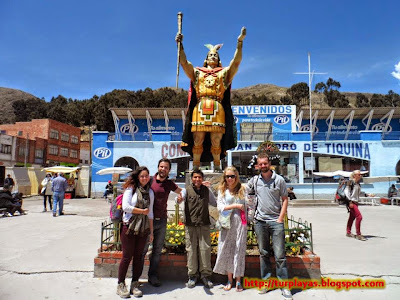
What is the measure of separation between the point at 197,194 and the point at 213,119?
6.50 feet

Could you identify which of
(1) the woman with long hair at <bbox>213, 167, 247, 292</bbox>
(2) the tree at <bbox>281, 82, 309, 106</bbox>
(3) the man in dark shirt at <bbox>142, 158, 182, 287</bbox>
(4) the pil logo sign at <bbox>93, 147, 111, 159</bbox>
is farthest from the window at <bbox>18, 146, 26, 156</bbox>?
(2) the tree at <bbox>281, 82, 309, 106</bbox>

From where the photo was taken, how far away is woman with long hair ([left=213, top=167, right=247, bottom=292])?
12.3 ft

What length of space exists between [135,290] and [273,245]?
1823 mm

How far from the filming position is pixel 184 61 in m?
5.54

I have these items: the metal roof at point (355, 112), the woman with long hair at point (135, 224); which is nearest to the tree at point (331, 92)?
the metal roof at point (355, 112)

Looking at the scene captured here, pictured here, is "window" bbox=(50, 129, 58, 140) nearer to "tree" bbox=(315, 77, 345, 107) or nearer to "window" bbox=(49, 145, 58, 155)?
"window" bbox=(49, 145, 58, 155)

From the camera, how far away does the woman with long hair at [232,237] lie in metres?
3.76

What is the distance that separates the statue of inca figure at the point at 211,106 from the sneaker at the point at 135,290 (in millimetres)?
2522

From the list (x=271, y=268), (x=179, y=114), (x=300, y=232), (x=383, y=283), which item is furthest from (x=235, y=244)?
(x=179, y=114)

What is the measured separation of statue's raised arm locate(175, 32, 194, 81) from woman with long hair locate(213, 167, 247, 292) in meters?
2.59

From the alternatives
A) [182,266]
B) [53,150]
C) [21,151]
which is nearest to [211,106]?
[182,266]

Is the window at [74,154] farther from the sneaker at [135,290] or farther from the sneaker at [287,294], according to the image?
the sneaker at [287,294]

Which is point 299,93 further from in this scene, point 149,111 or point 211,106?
point 211,106

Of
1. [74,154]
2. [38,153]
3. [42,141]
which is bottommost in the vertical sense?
[38,153]
